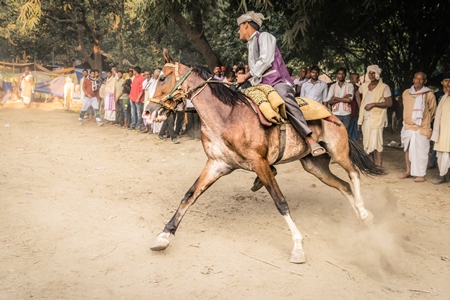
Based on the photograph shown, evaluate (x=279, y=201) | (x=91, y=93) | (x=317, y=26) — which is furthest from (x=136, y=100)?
(x=279, y=201)

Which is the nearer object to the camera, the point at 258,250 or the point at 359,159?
the point at 258,250

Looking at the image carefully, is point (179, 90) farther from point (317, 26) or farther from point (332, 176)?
point (317, 26)

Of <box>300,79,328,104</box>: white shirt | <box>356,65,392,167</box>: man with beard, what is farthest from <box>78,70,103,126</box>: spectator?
<box>356,65,392,167</box>: man with beard

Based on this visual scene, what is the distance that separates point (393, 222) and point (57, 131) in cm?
1171

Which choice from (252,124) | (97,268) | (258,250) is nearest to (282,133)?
(252,124)

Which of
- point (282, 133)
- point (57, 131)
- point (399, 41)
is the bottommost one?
point (57, 131)

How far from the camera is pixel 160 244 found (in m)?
4.70

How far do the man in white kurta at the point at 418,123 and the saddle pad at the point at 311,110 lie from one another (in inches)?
135

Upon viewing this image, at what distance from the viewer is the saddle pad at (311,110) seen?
540 cm

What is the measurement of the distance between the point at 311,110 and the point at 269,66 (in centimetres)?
82

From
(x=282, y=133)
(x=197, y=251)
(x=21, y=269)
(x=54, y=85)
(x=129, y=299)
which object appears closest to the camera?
(x=129, y=299)

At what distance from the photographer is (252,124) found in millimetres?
4891

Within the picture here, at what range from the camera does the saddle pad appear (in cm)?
540

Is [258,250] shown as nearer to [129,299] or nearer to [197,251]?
[197,251]
